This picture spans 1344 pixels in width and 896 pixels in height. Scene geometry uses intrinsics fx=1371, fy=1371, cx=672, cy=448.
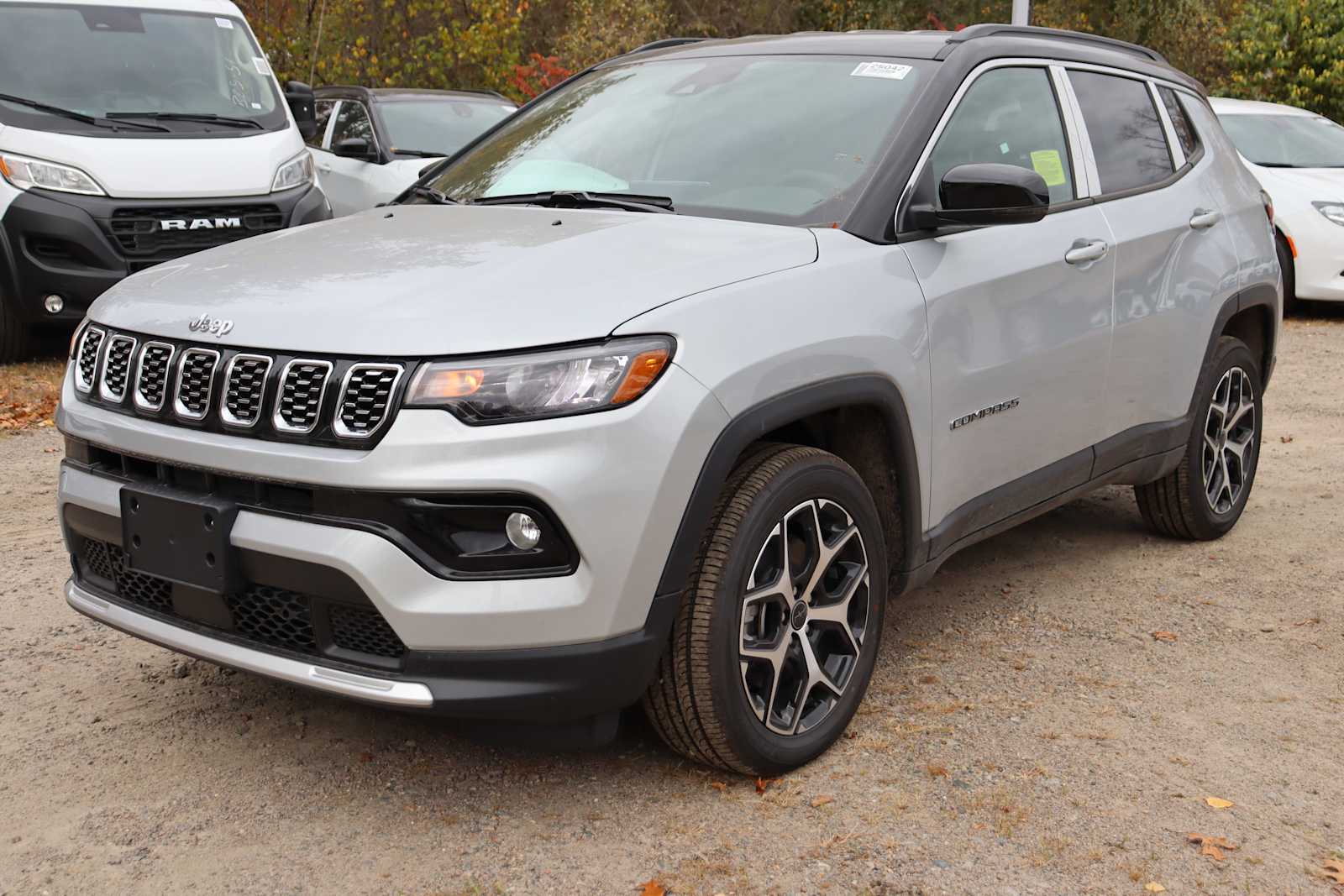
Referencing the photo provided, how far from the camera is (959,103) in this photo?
3.90m

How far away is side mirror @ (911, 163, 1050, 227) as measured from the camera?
3.51m

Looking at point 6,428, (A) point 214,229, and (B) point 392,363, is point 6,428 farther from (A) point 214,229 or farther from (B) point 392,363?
(B) point 392,363

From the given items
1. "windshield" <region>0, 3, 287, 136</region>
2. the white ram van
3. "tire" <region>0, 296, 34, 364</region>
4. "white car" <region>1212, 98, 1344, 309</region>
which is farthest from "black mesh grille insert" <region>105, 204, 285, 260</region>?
"white car" <region>1212, 98, 1344, 309</region>

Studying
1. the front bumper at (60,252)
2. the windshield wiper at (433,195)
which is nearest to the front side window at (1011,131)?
the windshield wiper at (433,195)

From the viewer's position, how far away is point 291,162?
8.96 metres

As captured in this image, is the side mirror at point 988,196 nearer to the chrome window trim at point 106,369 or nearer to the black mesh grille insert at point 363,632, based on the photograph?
the black mesh grille insert at point 363,632

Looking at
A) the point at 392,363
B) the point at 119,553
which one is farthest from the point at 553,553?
the point at 119,553

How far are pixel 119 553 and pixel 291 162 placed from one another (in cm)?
620

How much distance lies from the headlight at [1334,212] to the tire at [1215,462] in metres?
6.09

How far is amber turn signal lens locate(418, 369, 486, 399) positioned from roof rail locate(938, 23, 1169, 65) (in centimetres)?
198

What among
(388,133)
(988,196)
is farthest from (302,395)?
(388,133)

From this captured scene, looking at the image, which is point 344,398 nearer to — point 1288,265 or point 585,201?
point 585,201

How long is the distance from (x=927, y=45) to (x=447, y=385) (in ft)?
6.77

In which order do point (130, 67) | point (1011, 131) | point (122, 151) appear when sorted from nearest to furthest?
point (1011, 131) → point (122, 151) → point (130, 67)
